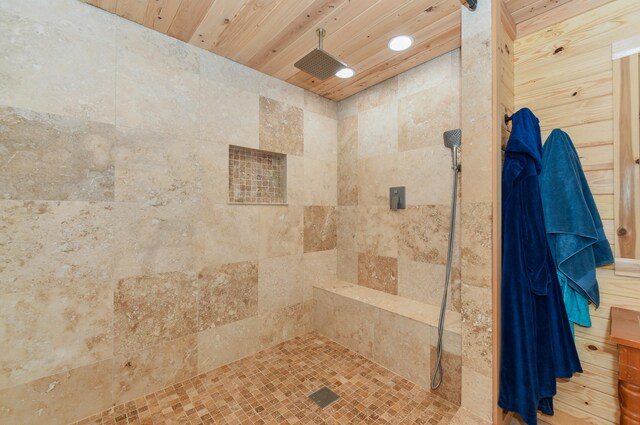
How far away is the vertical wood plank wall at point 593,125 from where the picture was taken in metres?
1.34

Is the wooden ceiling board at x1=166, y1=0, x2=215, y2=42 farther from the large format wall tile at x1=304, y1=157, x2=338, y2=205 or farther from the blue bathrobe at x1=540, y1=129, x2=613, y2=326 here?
the blue bathrobe at x1=540, y1=129, x2=613, y2=326

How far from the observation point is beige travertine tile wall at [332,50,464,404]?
6.06 ft

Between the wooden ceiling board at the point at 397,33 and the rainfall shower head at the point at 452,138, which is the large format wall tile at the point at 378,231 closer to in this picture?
the rainfall shower head at the point at 452,138

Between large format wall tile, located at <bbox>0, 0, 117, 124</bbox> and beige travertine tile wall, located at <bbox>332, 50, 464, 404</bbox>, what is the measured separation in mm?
1822

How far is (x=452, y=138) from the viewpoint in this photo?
5.97 ft

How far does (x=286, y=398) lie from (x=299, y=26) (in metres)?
2.21

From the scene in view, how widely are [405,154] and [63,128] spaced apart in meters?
2.13

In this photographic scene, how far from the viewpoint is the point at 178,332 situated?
5.68 feet

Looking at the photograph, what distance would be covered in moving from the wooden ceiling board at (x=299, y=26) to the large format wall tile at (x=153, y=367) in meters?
1.92

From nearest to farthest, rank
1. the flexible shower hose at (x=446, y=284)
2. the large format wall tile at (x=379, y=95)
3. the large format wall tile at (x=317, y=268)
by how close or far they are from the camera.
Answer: the flexible shower hose at (x=446, y=284) < the large format wall tile at (x=379, y=95) < the large format wall tile at (x=317, y=268)

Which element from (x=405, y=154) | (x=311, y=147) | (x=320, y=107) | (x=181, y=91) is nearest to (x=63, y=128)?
(x=181, y=91)

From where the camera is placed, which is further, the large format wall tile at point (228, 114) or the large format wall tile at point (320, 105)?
the large format wall tile at point (320, 105)

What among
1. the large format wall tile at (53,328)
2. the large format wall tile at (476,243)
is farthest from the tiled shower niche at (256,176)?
the large format wall tile at (476,243)

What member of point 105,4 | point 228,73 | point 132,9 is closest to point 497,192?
point 228,73
